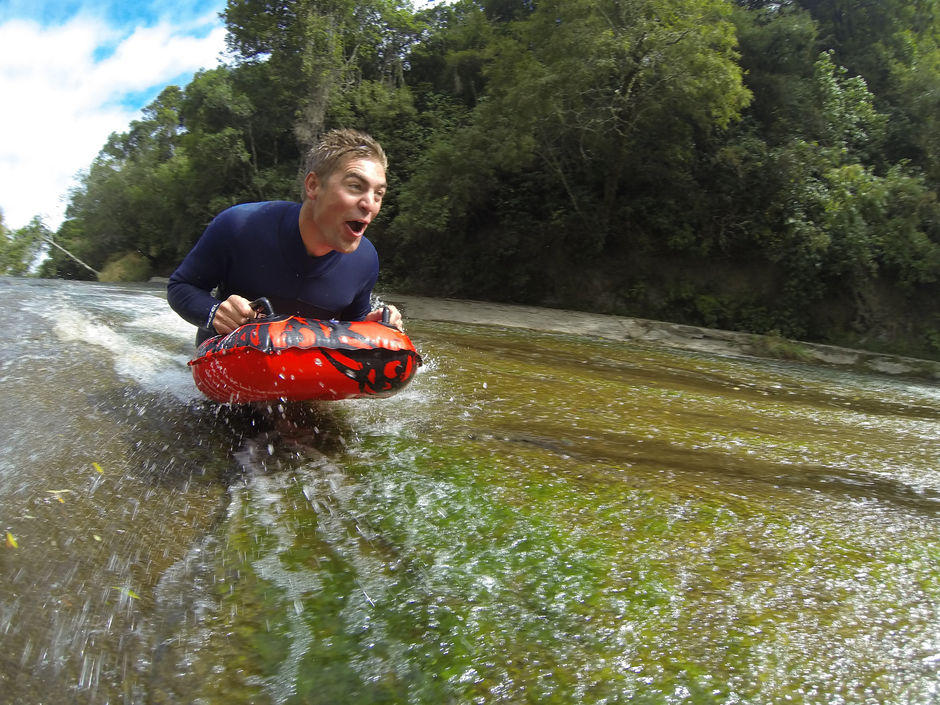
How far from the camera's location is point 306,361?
2.89m

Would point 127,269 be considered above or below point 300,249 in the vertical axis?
below

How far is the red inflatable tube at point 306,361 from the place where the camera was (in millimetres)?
2871

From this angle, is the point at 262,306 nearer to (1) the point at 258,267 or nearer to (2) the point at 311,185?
(1) the point at 258,267

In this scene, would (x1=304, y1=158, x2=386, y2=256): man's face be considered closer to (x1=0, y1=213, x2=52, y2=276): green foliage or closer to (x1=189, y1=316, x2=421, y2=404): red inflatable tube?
(x1=189, y1=316, x2=421, y2=404): red inflatable tube

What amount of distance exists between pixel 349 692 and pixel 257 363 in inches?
68.5

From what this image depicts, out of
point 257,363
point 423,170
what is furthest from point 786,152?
point 257,363

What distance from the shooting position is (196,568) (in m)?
1.89

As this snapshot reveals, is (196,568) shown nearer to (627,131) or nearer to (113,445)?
(113,445)

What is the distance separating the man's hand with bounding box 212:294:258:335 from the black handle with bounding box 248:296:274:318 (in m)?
0.06

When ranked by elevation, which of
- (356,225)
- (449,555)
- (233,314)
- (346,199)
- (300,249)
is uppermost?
(346,199)

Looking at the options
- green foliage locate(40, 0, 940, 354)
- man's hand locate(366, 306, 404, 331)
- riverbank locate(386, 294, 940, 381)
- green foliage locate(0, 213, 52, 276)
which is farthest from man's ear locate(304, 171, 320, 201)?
green foliage locate(0, 213, 52, 276)

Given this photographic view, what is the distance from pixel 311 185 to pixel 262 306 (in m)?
0.66

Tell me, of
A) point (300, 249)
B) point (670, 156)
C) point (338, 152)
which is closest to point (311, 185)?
point (338, 152)

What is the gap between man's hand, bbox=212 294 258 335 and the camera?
3064 mm
